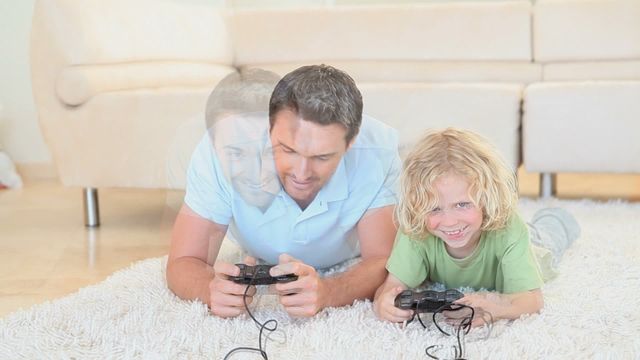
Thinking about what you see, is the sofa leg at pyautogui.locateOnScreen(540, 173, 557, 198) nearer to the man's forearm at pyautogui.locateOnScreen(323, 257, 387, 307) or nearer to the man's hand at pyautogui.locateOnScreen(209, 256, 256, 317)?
the man's forearm at pyautogui.locateOnScreen(323, 257, 387, 307)

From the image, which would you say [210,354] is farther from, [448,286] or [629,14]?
[629,14]

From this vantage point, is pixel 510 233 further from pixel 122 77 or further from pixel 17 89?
pixel 17 89

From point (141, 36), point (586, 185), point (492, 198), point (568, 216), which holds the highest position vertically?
point (141, 36)

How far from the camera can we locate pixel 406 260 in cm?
115

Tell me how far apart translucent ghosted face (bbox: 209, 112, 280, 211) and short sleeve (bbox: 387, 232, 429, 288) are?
0.61ft

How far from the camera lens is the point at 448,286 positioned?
1.23m

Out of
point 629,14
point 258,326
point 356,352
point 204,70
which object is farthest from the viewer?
point 629,14

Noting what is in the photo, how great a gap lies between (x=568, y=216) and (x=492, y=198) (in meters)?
0.56

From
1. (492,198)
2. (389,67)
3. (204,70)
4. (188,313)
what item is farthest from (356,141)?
(389,67)

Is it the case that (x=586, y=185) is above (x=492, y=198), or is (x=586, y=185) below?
below

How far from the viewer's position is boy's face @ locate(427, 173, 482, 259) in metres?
1.07

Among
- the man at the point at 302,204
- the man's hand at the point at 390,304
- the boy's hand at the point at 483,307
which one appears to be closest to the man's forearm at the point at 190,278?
the man at the point at 302,204

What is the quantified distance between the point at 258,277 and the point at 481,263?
12.3 inches

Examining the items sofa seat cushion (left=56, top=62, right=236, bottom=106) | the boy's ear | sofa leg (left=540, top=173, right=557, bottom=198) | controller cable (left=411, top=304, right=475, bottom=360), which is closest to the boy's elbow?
controller cable (left=411, top=304, right=475, bottom=360)
